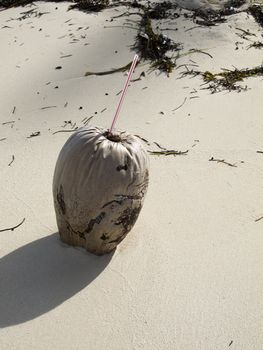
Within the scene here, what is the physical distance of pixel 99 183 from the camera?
2119 millimetres

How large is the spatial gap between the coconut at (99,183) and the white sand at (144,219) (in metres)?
0.21

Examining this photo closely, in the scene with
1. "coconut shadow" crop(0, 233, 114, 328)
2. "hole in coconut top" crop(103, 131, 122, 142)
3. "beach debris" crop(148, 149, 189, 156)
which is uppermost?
"hole in coconut top" crop(103, 131, 122, 142)

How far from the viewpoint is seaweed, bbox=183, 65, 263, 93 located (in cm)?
379

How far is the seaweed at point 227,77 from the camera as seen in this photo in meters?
3.79

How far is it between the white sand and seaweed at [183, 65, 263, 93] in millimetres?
69

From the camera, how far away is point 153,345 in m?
2.06

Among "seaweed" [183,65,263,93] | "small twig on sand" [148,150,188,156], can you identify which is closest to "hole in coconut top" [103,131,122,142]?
"small twig on sand" [148,150,188,156]

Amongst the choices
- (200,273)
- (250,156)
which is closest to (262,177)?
(250,156)

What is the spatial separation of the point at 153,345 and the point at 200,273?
17.1 inches

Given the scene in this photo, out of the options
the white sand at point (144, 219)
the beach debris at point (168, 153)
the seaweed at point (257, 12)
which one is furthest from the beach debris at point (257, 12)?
the beach debris at point (168, 153)

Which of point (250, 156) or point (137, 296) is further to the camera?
point (250, 156)

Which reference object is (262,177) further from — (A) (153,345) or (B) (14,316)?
(B) (14,316)

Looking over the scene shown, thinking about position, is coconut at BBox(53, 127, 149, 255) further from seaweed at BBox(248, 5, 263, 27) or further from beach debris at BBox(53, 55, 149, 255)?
seaweed at BBox(248, 5, 263, 27)

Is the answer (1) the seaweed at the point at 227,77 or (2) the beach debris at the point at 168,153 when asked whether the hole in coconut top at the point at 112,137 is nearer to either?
(2) the beach debris at the point at 168,153
